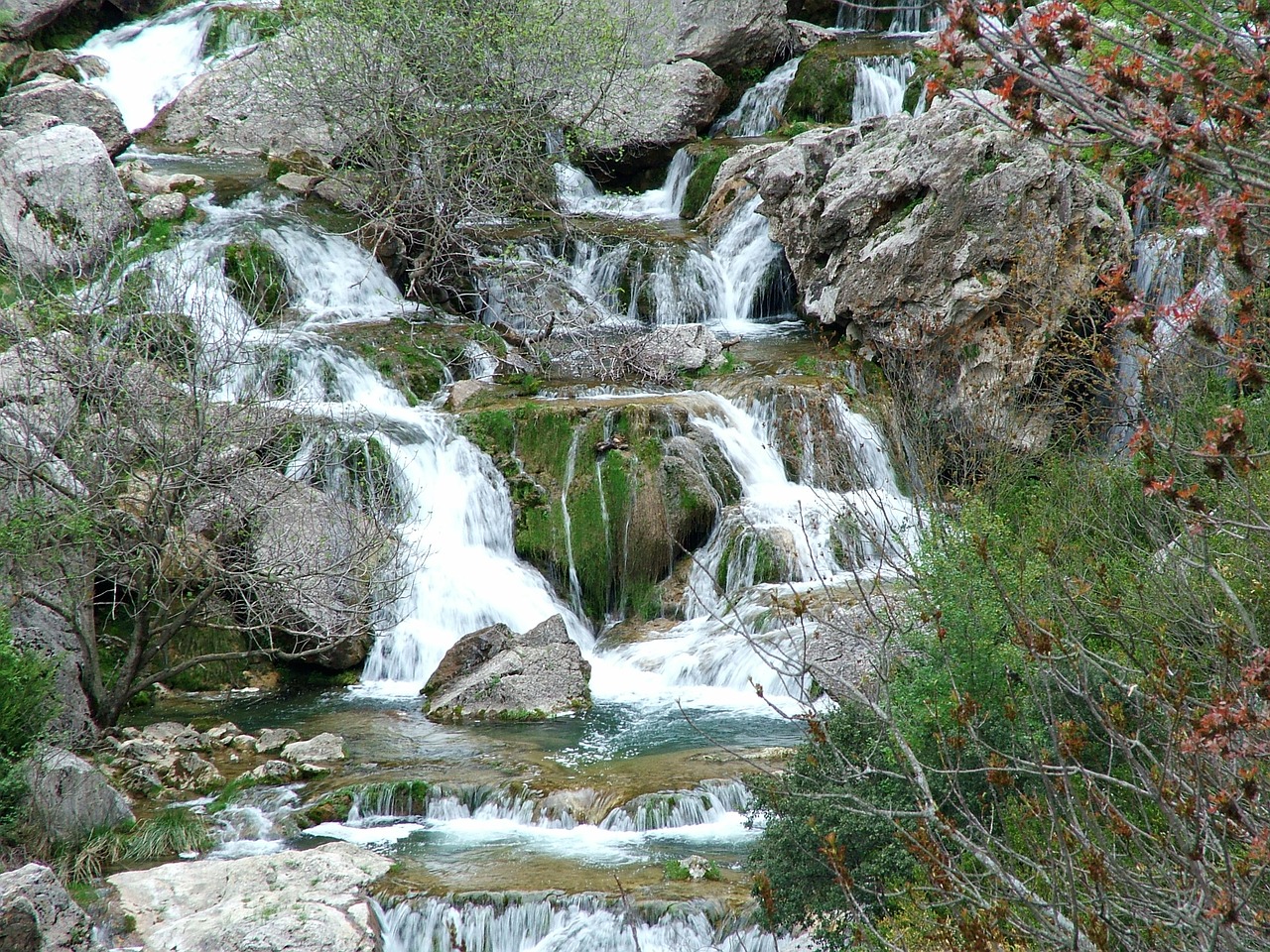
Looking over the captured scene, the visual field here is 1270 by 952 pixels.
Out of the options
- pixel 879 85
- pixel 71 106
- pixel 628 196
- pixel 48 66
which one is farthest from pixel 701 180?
pixel 48 66

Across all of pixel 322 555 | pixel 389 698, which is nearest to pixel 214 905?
pixel 322 555

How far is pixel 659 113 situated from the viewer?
24.4 meters

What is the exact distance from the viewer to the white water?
84.9 feet

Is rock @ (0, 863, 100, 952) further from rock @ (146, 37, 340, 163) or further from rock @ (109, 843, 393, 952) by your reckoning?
rock @ (146, 37, 340, 163)

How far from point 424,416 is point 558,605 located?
140 inches

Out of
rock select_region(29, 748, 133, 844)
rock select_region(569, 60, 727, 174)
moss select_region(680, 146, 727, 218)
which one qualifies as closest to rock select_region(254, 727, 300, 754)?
rock select_region(29, 748, 133, 844)

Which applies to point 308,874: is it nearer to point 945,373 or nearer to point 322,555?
point 322,555

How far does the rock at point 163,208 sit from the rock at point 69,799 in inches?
497

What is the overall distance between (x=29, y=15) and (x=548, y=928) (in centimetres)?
2649

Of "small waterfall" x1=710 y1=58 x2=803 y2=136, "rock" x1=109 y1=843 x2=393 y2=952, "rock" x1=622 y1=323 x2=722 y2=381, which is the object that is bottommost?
"rock" x1=622 y1=323 x2=722 y2=381

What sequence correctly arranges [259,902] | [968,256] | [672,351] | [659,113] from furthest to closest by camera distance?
[659,113]
[672,351]
[968,256]
[259,902]

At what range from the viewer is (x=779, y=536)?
14055mm

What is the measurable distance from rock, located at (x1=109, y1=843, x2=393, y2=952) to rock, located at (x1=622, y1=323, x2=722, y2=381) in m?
10.5

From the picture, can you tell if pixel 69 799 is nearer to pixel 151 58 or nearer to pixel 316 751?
pixel 316 751
